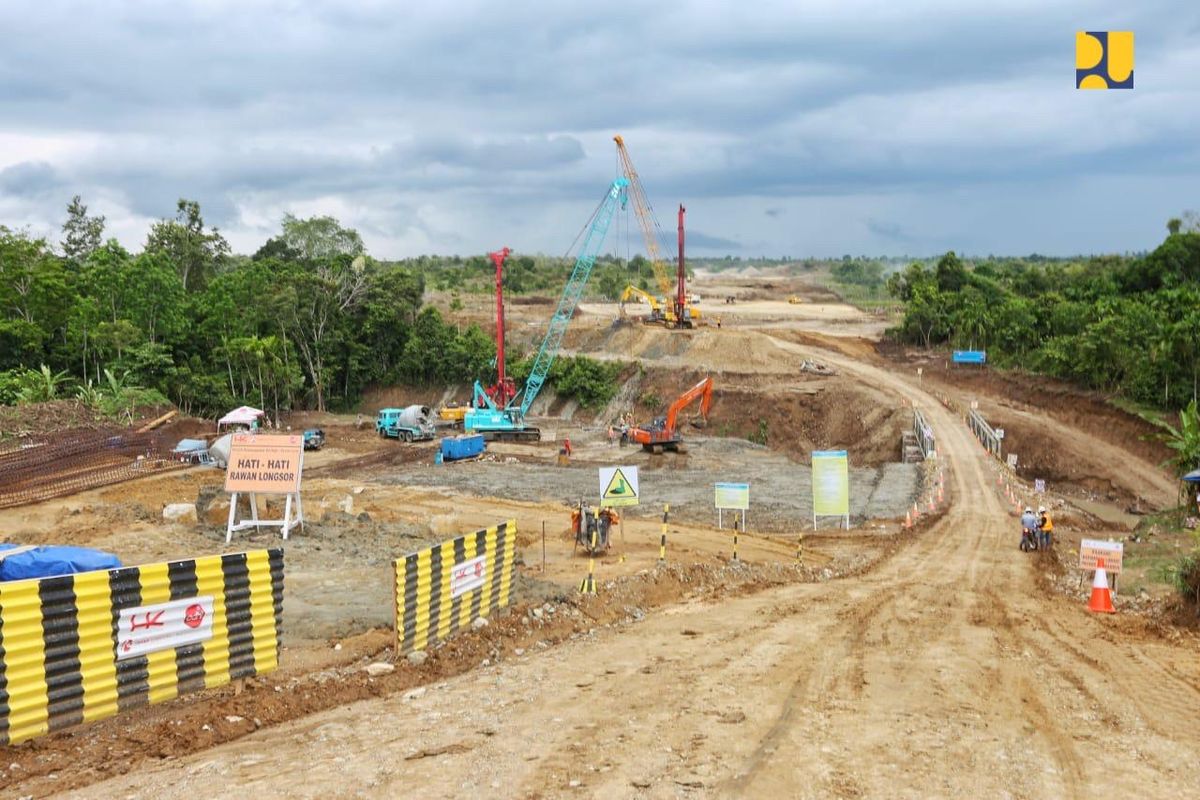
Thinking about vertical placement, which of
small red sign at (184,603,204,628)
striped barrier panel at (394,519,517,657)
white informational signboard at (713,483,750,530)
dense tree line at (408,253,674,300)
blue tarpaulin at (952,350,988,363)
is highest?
dense tree line at (408,253,674,300)

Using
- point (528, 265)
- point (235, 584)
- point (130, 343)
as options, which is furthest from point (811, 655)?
point (528, 265)

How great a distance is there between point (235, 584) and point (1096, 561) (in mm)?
17494

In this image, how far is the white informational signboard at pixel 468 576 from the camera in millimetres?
14836

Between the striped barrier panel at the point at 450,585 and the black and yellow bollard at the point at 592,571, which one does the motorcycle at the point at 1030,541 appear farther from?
the striped barrier panel at the point at 450,585

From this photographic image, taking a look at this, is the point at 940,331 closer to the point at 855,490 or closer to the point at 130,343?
the point at 855,490

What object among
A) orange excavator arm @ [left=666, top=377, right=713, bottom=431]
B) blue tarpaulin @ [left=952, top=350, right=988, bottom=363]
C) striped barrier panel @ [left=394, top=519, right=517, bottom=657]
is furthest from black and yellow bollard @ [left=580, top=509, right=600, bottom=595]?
blue tarpaulin @ [left=952, top=350, right=988, bottom=363]

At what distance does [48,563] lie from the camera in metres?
15.3

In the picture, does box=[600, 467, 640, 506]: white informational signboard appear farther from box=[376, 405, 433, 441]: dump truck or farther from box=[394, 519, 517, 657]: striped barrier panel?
box=[376, 405, 433, 441]: dump truck

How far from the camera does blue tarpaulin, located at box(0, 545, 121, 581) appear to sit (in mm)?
15172

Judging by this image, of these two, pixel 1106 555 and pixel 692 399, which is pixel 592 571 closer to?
pixel 1106 555

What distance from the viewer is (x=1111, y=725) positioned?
11.5 metres

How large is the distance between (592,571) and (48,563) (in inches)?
420

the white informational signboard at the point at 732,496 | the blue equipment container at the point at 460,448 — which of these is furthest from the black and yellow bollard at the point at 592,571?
the blue equipment container at the point at 460,448

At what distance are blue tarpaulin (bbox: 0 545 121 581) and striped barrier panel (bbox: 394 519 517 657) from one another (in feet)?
16.7
